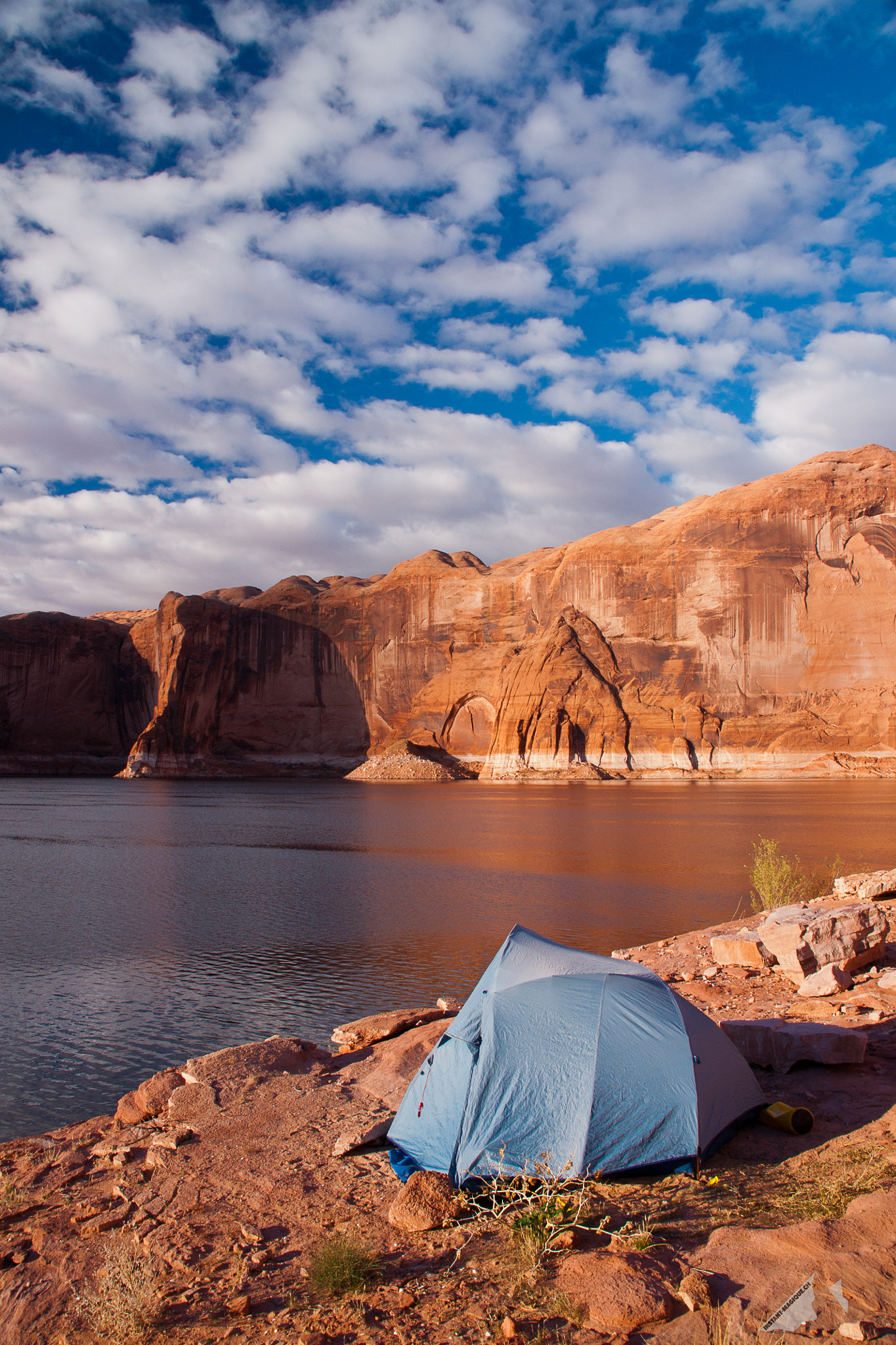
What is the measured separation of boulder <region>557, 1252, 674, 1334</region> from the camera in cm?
457

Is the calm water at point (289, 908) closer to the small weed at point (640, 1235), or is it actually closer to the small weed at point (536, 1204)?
the small weed at point (536, 1204)

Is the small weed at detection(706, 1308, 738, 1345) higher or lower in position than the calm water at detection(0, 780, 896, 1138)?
higher

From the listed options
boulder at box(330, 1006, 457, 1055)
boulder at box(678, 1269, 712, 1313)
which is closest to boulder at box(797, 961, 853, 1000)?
boulder at box(330, 1006, 457, 1055)

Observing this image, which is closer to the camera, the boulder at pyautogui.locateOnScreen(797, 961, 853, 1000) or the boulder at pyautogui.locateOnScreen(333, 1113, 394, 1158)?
the boulder at pyautogui.locateOnScreen(333, 1113, 394, 1158)

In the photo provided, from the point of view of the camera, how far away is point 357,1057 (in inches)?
392

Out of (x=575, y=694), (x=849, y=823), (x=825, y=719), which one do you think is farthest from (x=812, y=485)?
(x=849, y=823)

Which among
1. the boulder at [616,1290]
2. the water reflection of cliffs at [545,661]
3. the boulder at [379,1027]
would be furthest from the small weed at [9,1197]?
the water reflection of cliffs at [545,661]

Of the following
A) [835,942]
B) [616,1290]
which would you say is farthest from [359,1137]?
[835,942]

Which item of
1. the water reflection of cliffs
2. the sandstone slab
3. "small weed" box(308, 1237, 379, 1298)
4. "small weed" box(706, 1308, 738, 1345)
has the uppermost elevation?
the water reflection of cliffs

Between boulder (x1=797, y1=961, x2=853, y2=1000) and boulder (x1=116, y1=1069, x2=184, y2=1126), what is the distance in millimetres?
8421

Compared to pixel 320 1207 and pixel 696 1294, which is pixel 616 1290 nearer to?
pixel 696 1294

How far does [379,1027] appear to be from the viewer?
1056 cm

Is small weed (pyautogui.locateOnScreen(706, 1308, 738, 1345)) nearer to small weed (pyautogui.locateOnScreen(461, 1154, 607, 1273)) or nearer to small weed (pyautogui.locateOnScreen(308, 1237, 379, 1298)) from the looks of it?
small weed (pyautogui.locateOnScreen(461, 1154, 607, 1273))

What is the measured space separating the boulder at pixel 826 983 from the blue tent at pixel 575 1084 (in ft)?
13.0
